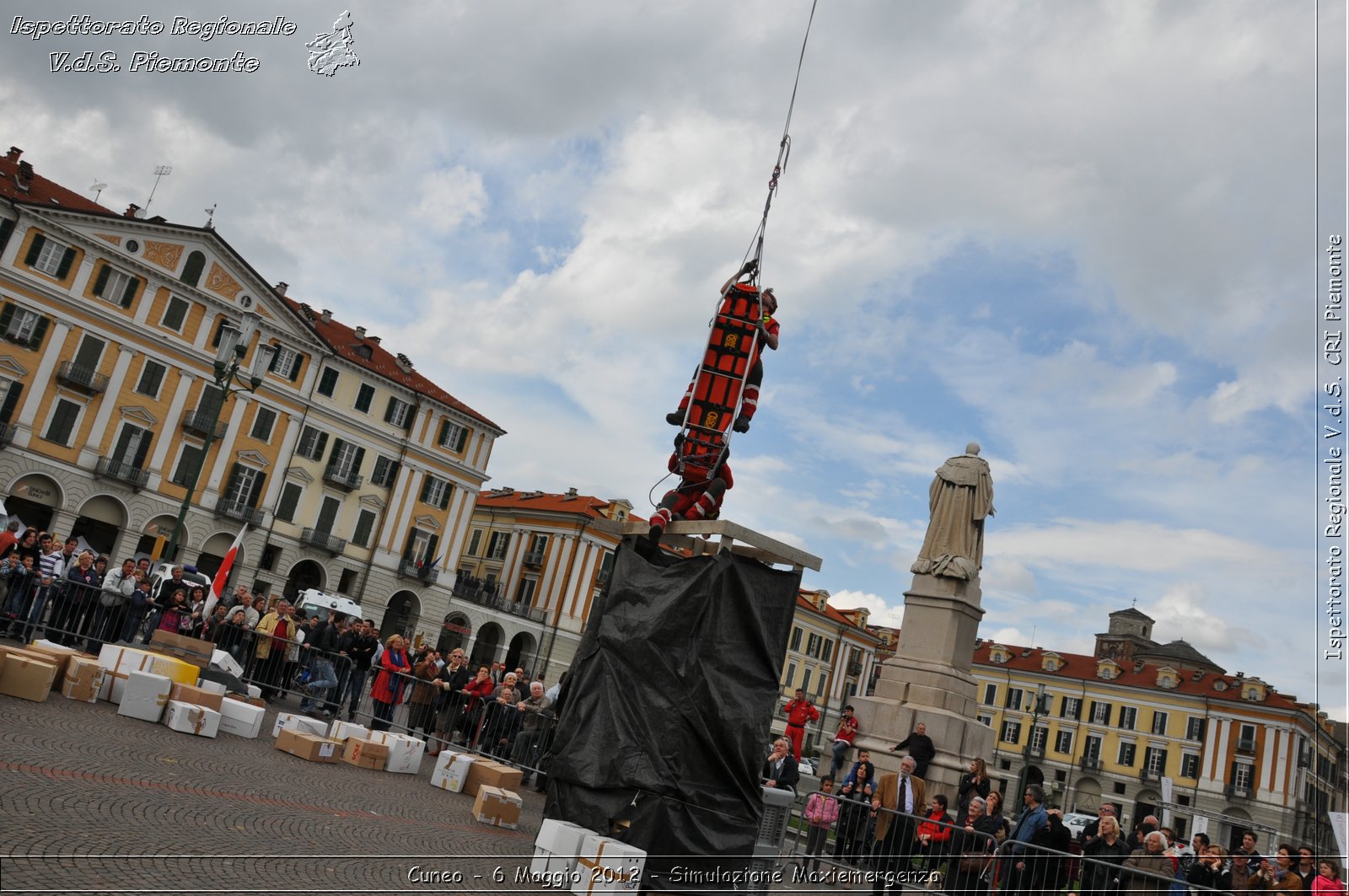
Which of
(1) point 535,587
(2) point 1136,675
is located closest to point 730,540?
(1) point 535,587

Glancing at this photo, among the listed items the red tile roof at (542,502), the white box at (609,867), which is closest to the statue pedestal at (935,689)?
the white box at (609,867)

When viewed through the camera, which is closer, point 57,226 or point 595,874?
point 595,874

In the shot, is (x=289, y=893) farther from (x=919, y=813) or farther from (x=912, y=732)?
(x=912, y=732)

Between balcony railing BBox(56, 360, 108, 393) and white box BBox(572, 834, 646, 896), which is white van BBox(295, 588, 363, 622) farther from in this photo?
white box BBox(572, 834, 646, 896)

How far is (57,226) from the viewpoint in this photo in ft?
133

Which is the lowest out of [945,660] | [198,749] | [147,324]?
[198,749]

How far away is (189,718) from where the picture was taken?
10.5 meters

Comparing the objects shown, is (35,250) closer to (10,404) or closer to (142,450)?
(10,404)

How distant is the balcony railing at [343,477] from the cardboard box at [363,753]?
4126 centimetres

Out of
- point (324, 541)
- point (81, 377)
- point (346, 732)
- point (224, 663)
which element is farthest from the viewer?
point (324, 541)

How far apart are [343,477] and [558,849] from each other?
46.3 metres

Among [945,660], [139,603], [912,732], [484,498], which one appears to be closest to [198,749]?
[139,603]

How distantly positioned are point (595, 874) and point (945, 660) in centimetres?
933

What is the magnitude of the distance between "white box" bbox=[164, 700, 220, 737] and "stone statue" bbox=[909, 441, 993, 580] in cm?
1015
